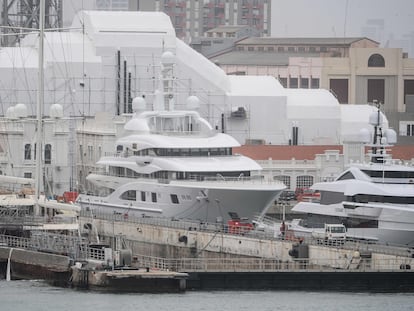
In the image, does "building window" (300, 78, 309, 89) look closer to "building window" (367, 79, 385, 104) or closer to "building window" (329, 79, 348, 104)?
"building window" (329, 79, 348, 104)

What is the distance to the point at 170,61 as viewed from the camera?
310ft

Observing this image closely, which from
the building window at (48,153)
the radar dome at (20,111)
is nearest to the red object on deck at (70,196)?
the building window at (48,153)

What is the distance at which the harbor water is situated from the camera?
68.4 m

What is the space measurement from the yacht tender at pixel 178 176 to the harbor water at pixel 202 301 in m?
14.2

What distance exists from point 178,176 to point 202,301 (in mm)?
17652

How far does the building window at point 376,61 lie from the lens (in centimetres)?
14625

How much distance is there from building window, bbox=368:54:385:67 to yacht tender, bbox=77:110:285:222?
5512 cm

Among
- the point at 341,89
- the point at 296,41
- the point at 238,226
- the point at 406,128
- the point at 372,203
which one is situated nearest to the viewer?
the point at 372,203

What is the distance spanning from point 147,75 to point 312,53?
168 ft

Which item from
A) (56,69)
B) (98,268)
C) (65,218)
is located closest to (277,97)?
(56,69)

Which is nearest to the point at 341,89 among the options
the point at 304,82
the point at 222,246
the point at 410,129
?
the point at 304,82

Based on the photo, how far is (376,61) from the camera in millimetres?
146500

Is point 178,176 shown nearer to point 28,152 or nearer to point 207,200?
point 207,200

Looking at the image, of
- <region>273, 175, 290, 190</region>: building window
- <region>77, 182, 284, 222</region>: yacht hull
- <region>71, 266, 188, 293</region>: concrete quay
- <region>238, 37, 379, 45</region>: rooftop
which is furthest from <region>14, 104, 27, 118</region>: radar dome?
<region>238, 37, 379, 45</region>: rooftop
